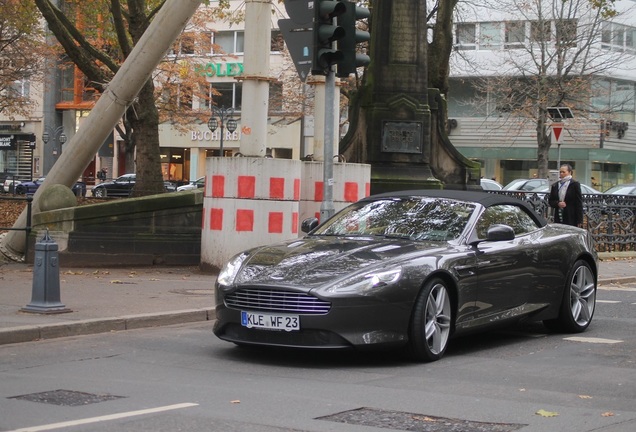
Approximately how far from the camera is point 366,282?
28.3 feet

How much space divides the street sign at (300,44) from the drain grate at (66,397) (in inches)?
252

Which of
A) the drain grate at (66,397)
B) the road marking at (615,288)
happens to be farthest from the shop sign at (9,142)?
the drain grate at (66,397)

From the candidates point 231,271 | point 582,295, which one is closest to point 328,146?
point 582,295

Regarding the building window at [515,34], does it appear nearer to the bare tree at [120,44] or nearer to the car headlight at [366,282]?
the bare tree at [120,44]

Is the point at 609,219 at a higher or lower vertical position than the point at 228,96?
lower

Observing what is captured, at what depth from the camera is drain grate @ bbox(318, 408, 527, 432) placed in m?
6.45

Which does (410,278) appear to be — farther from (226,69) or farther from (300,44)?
(226,69)

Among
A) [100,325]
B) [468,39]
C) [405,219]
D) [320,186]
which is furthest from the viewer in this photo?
[468,39]

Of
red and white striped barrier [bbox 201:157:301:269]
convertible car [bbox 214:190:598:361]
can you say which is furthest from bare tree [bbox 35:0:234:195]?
convertible car [bbox 214:190:598:361]

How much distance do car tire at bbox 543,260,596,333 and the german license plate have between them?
11.7ft

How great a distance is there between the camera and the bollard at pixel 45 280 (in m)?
11.2

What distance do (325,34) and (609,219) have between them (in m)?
13.8

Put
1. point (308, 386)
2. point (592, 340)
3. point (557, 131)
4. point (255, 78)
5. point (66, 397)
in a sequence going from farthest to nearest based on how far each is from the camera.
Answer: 1. point (557, 131)
2. point (255, 78)
3. point (592, 340)
4. point (308, 386)
5. point (66, 397)

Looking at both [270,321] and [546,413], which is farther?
[270,321]
